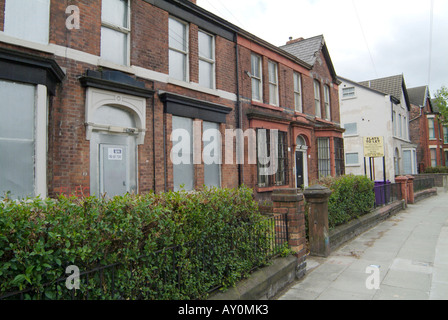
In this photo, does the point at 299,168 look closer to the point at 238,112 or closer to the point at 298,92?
the point at 298,92

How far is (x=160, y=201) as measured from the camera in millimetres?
3314

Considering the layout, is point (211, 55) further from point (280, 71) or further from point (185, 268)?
point (185, 268)

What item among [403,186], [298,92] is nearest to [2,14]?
[298,92]

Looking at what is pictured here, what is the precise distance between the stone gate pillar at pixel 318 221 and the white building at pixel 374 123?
19.9m

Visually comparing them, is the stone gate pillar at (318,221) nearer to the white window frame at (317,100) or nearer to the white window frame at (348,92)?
the white window frame at (317,100)

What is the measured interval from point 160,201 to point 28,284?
1411 millimetres

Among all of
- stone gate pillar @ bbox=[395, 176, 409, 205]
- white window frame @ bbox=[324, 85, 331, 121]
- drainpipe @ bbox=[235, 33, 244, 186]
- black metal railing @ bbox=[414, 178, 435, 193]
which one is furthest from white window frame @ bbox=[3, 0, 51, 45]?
black metal railing @ bbox=[414, 178, 435, 193]

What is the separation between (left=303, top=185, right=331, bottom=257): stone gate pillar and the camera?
635 centimetres

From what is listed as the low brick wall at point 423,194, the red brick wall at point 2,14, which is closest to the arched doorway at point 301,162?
the low brick wall at point 423,194

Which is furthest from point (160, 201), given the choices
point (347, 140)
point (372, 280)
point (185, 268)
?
point (347, 140)

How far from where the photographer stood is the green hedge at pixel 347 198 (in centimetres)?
754

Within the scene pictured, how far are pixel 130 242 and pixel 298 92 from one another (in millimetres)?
13349

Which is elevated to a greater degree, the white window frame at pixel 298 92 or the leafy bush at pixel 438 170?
the white window frame at pixel 298 92

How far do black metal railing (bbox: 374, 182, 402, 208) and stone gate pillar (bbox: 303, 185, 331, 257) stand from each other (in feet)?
19.8
